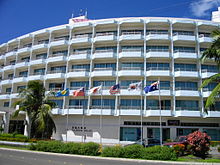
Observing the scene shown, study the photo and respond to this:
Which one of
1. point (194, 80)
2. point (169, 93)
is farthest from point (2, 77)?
point (194, 80)

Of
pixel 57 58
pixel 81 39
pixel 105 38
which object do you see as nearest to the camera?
pixel 105 38

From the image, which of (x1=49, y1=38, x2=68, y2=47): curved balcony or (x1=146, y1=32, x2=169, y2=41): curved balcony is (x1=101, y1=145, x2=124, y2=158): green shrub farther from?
(x1=49, y1=38, x2=68, y2=47): curved balcony

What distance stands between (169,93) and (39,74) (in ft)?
87.1

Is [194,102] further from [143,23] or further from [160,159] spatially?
[160,159]

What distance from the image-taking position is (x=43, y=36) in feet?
136

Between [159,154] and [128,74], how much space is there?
20097mm

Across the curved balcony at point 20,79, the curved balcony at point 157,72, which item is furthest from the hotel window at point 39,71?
the curved balcony at point 157,72

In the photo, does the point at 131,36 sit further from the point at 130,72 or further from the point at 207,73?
the point at 207,73

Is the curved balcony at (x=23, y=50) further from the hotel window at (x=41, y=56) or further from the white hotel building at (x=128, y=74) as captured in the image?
the white hotel building at (x=128, y=74)

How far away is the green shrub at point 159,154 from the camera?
13.9m

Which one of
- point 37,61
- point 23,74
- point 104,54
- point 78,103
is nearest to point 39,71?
point 37,61

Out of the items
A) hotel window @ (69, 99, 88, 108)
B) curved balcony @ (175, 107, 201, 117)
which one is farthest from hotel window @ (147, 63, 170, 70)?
hotel window @ (69, 99, 88, 108)

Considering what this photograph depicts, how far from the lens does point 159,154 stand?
13898mm

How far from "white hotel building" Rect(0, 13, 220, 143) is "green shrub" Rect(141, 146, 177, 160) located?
1667 centimetres
